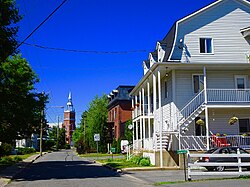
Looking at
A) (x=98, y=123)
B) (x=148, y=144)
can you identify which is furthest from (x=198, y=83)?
(x=98, y=123)

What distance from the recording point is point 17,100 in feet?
76.9

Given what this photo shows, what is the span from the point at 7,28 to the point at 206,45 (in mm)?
15506

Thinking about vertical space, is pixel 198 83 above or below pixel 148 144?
above

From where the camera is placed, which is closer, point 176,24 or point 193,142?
point 193,142

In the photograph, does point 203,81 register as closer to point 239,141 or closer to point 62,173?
point 239,141

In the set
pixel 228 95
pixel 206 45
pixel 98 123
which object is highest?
pixel 206 45

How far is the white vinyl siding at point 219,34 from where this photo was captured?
2752 cm

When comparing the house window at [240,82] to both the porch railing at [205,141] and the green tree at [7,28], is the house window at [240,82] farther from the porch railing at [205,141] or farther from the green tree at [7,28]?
the green tree at [7,28]

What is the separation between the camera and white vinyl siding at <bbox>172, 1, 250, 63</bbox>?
27.5m

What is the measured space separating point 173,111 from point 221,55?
5967mm

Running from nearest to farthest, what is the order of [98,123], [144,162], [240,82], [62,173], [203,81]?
[62,173], [144,162], [203,81], [240,82], [98,123]

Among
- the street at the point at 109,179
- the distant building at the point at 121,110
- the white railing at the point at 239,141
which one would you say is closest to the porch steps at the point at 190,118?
the white railing at the point at 239,141

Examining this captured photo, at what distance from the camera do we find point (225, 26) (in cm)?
2805

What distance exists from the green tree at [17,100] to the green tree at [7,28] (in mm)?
2575
